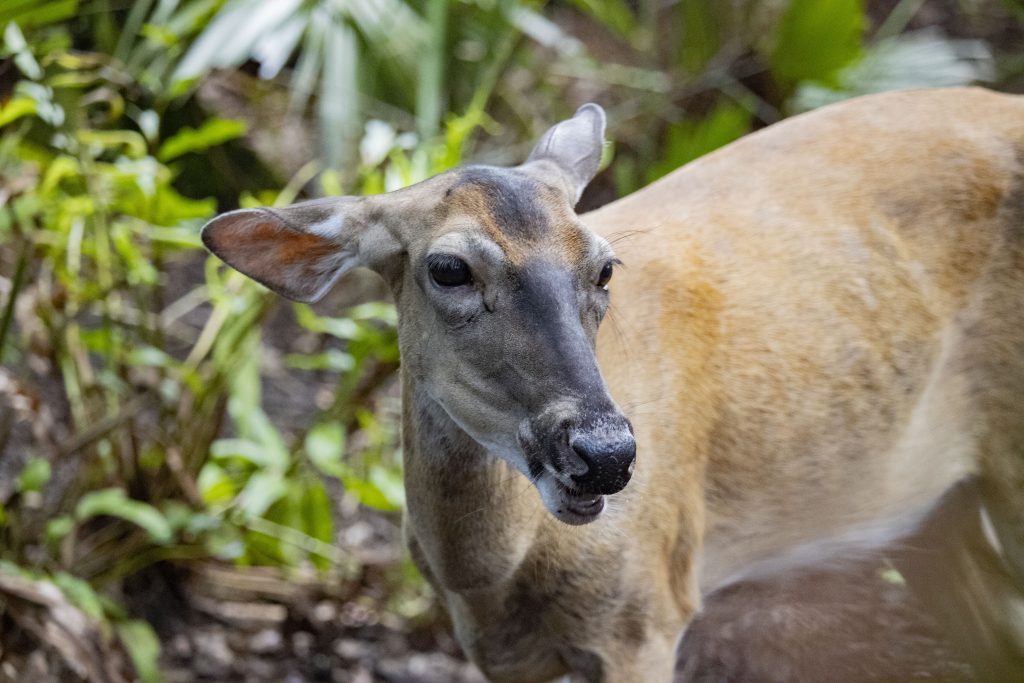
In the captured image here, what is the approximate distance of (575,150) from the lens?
3451mm

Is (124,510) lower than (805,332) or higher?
lower

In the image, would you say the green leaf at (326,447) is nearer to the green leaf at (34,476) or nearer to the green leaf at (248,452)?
the green leaf at (248,452)

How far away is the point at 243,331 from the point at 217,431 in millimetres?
526

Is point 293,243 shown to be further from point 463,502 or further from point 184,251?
point 184,251

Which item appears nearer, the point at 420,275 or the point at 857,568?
the point at 420,275

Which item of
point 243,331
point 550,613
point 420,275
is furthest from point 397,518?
point 420,275

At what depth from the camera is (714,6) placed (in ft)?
24.0

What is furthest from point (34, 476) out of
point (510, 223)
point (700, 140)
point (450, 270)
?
point (700, 140)

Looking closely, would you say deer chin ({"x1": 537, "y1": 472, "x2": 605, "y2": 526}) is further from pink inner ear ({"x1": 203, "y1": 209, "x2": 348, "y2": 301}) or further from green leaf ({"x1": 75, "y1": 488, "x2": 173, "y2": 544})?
green leaf ({"x1": 75, "y1": 488, "x2": 173, "y2": 544})

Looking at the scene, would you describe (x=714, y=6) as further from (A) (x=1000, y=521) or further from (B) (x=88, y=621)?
(B) (x=88, y=621)

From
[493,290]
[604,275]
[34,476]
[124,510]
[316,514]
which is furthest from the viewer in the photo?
[316,514]

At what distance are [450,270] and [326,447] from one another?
6.88 feet

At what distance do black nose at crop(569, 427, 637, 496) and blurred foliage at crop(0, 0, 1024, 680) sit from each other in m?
2.25

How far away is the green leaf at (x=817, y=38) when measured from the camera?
609cm
